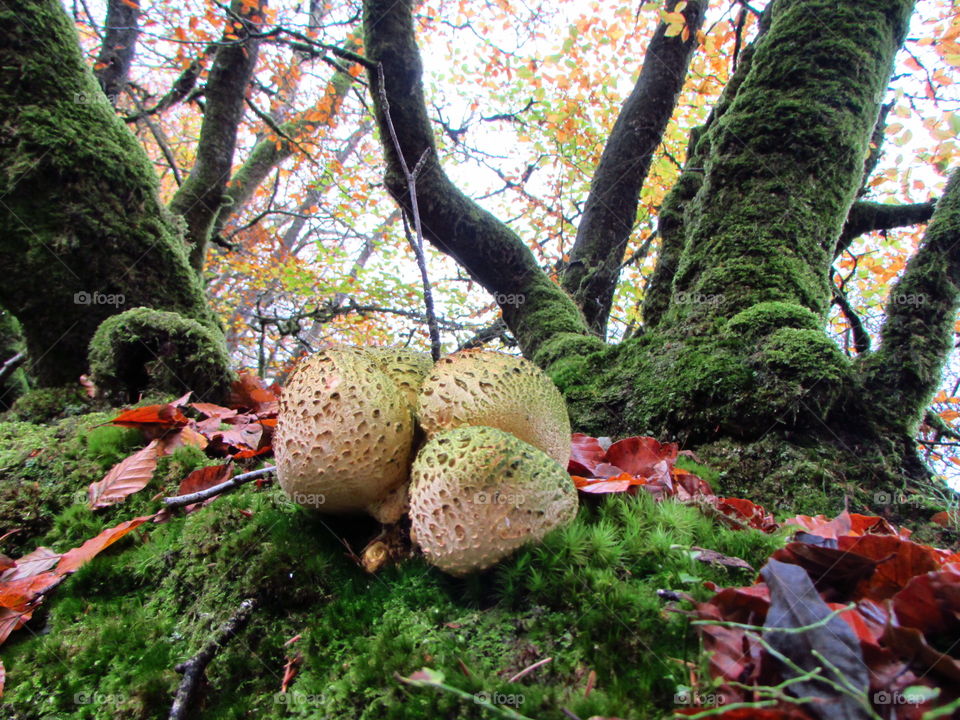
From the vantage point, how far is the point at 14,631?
1.66 meters

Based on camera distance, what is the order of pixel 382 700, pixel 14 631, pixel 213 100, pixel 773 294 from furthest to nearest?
pixel 213 100
pixel 773 294
pixel 14 631
pixel 382 700

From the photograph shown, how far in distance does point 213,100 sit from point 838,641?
8.86 metres

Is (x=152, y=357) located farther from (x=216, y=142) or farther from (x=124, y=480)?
(x=216, y=142)

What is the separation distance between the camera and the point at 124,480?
2.20 meters

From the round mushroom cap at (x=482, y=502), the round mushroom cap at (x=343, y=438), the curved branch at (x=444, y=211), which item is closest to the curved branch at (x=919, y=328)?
the round mushroom cap at (x=482, y=502)

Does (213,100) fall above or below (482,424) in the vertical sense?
above

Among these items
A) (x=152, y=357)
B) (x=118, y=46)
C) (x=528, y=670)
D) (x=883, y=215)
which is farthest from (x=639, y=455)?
(x=118, y=46)

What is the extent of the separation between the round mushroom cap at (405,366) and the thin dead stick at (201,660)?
78 cm

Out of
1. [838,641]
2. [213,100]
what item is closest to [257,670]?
[838,641]

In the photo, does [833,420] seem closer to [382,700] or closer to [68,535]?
[382,700]

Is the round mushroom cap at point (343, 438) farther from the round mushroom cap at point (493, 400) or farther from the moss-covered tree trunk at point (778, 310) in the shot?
the moss-covered tree trunk at point (778, 310)

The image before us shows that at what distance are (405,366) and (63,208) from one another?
10.1ft

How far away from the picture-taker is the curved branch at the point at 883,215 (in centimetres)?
461

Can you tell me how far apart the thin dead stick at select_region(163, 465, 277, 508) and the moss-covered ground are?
0.06 metres
